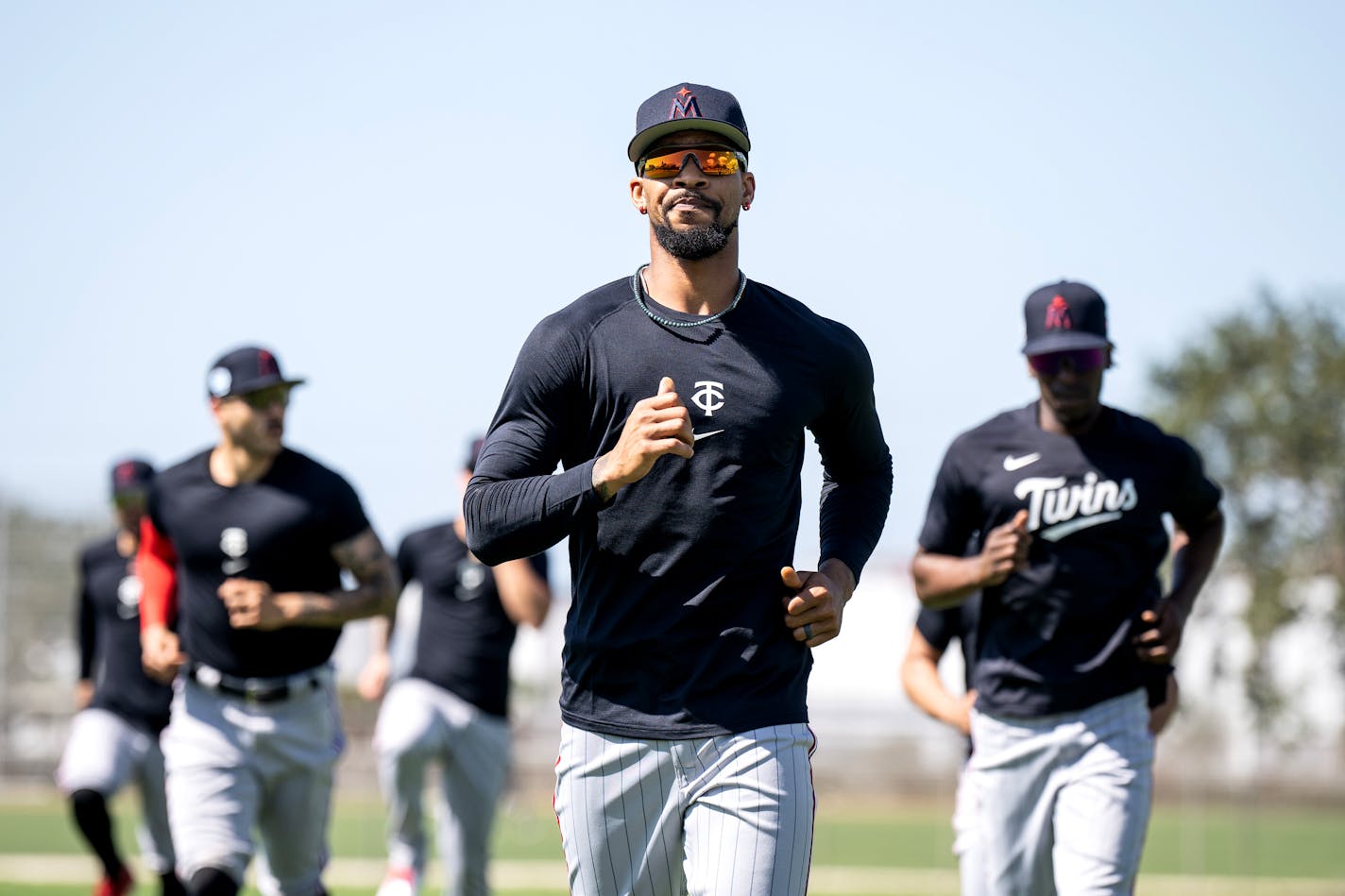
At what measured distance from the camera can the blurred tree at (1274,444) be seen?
127 feet

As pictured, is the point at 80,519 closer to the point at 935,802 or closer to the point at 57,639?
the point at 57,639

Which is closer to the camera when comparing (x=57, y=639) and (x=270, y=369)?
(x=270, y=369)

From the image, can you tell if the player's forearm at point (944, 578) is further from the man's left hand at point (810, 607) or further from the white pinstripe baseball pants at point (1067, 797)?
the man's left hand at point (810, 607)

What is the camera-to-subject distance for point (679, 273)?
4.88m

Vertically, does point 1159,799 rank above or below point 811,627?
below

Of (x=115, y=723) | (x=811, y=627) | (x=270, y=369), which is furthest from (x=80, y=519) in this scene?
(x=811, y=627)

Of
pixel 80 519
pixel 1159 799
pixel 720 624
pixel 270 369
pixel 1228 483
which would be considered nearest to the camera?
pixel 720 624

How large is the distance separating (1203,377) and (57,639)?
2597 centimetres

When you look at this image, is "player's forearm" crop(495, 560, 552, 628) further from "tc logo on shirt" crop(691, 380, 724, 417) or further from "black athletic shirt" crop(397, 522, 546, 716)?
"tc logo on shirt" crop(691, 380, 724, 417)

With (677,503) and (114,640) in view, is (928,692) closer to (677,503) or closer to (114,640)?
(677,503)

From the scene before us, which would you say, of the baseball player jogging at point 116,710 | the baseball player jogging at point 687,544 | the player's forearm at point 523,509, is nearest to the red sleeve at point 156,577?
the baseball player jogging at point 116,710

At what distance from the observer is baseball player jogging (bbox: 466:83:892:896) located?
473 cm

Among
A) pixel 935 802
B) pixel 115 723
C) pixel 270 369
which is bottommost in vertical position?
pixel 935 802

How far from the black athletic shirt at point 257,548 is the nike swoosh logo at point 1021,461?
312cm
